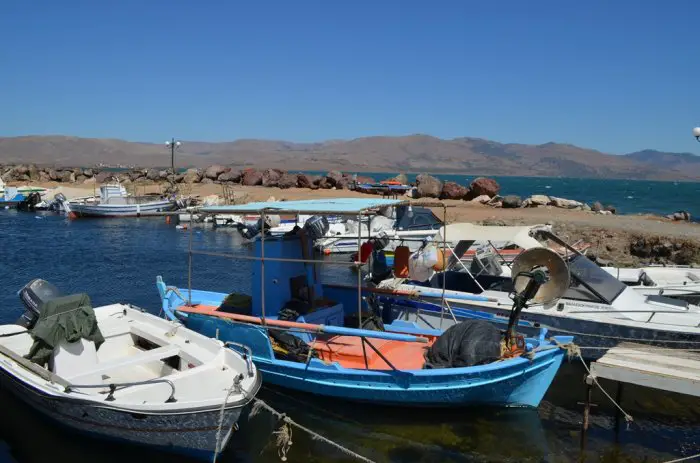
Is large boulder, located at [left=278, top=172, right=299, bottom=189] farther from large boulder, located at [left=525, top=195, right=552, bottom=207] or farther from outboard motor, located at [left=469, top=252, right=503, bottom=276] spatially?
outboard motor, located at [left=469, top=252, right=503, bottom=276]

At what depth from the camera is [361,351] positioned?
419 inches

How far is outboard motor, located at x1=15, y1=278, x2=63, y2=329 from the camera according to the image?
1032 centimetres

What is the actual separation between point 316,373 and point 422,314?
3.74 m

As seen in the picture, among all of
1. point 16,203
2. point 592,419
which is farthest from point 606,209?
point 16,203

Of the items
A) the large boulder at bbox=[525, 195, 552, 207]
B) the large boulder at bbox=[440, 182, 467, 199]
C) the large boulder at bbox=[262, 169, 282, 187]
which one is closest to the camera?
the large boulder at bbox=[525, 195, 552, 207]

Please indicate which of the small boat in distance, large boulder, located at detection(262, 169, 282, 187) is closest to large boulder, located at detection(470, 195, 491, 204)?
large boulder, located at detection(262, 169, 282, 187)

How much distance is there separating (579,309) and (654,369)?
319 cm

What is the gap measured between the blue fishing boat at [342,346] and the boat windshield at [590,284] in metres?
2.89

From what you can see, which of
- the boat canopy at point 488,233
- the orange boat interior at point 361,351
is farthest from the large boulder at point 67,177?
the orange boat interior at point 361,351

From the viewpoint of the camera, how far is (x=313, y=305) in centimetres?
1158

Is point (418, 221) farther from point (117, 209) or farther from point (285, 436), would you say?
point (117, 209)

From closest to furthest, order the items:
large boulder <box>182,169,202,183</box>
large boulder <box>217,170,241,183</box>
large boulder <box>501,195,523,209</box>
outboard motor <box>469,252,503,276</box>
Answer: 1. outboard motor <box>469,252,503,276</box>
2. large boulder <box>501,195,523,209</box>
3. large boulder <box>217,170,241,183</box>
4. large boulder <box>182,169,202,183</box>

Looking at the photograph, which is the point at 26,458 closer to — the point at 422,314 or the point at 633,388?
the point at 422,314

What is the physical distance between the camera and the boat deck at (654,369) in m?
8.92
